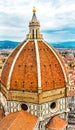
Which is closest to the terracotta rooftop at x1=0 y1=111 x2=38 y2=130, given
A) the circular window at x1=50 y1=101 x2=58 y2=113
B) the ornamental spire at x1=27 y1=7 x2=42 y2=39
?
the circular window at x1=50 y1=101 x2=58 y2=113

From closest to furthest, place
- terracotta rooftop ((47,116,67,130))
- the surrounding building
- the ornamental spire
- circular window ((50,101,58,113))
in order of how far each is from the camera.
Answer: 1. terracotta rooftop ((47,116,67,130))
2. the surrounding building
3. circular window ((50,101,58,113))
4. the ornamental spire

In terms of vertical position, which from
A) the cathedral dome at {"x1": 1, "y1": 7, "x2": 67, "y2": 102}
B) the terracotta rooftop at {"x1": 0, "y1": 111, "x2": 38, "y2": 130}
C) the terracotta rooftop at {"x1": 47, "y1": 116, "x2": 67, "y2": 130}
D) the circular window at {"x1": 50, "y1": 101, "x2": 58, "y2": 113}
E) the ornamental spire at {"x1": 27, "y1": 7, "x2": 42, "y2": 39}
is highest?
the ornamental spire at {"x1": 27, "y1": 7, "x2": 42, "y2": 39}

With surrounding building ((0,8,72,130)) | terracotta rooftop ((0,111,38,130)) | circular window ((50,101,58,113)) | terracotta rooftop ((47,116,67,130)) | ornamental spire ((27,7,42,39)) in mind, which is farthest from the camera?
ornamental spire ((27,7,42,39))

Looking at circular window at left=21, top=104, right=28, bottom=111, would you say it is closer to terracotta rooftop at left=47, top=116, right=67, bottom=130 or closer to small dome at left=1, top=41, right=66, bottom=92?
small dome at left=1, top=41, right=66, bottom=92

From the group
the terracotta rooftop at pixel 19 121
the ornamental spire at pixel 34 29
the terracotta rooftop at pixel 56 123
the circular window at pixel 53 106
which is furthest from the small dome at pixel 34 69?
the terracotta rooftop at pixel 56 123

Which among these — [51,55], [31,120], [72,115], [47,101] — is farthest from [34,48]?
[72,115]

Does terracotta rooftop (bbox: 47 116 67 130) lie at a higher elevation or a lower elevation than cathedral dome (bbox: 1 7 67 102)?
lower

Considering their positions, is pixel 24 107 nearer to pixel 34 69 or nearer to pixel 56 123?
pixel 56 123

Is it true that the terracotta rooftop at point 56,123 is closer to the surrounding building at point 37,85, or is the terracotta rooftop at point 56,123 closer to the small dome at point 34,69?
the surrounding building at point 37,85

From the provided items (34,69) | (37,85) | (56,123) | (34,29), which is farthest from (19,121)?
(34,29)
